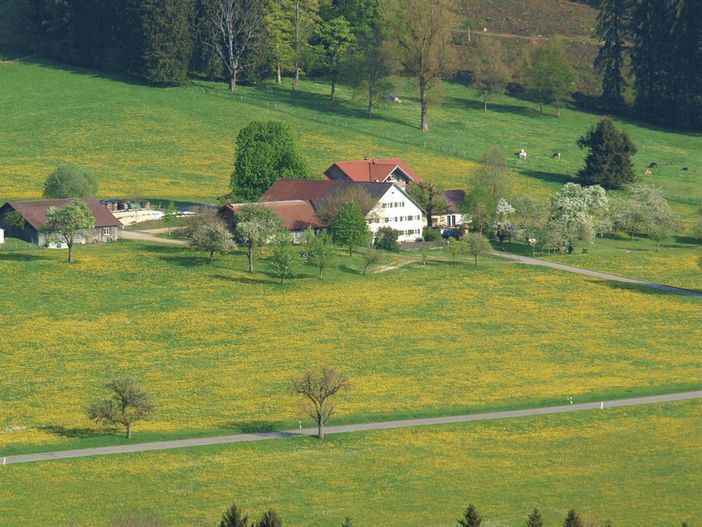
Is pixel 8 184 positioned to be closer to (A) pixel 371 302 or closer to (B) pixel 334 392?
(A) pixel 371 302

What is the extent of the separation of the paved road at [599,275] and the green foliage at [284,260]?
77.9 ft

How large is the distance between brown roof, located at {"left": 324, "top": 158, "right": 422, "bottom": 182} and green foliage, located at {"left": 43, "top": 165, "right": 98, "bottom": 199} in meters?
27.8

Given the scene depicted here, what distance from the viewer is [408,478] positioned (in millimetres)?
90875

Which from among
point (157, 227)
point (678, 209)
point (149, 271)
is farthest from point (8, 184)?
point (678, 209)

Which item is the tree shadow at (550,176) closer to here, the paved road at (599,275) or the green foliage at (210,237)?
the paved road at (599,275)

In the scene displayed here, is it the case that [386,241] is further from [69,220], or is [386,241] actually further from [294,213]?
[69,220]

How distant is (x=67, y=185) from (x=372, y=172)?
3387 centimetres

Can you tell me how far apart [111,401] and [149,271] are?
139ft

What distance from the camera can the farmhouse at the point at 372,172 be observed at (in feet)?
577

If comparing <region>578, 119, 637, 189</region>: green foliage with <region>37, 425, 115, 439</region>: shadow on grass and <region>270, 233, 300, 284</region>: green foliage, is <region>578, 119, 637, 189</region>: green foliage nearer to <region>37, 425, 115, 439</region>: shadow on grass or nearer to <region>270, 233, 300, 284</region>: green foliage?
<region>270, 233, 300, 284</region>: green foliage

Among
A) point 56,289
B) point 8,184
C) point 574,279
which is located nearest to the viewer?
point 56,289

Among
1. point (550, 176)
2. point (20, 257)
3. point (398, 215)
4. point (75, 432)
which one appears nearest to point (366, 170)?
point (398, 215)

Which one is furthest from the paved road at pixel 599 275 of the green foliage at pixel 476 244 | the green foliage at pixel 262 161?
the green foliage at pixel 262 161

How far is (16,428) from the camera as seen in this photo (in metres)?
100
